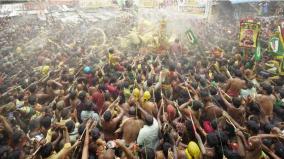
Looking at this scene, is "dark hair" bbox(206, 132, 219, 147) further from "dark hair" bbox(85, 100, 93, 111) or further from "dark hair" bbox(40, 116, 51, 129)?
"dark hair" bbox(40, 116, 51, 129)

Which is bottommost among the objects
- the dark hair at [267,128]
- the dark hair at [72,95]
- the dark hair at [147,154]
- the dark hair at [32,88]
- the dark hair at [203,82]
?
the dark hair at [147,154]

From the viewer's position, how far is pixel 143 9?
15367 millimetres

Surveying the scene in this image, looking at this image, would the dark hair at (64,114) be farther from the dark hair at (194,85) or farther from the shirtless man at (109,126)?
the dark hair at (194,85)

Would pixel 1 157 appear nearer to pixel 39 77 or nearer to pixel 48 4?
pixel 39 77

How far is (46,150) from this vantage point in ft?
12.9

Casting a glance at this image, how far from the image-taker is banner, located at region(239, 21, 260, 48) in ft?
28.2

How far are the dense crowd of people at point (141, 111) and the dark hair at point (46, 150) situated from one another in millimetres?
13

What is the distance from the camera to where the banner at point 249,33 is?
28.2ft

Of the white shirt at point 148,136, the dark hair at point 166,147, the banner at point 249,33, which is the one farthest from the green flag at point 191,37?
the dark hair at point 166,147

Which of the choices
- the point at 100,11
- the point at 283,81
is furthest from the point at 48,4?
the point at 283,81

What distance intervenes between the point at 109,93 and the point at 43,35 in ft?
29.9

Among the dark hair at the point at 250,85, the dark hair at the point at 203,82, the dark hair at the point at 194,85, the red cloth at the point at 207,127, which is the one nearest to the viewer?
the red cloth at the point at 207,127

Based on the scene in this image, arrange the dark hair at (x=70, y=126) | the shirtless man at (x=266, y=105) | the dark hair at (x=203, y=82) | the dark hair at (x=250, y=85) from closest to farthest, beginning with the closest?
1. the dark hair at (x=70, y=126)
2. the shirtless man at (x=266, y=105)
3. the dark hair at (x=250, y=85)
4. the dark hair at (x=203, y=82)

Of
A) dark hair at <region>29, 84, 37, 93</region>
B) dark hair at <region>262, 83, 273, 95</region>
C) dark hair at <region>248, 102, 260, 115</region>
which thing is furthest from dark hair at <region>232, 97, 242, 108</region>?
dark hair at <region>29, 84, 37, 93</region>
